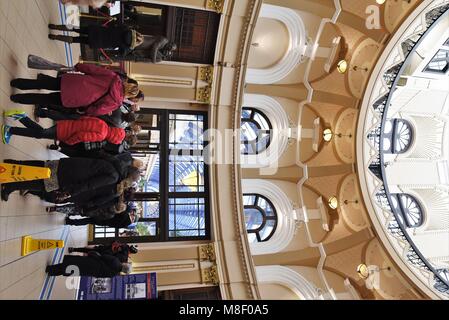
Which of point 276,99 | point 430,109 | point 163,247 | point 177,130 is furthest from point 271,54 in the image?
point 430,109

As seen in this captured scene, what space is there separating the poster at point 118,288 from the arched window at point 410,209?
10.7 m

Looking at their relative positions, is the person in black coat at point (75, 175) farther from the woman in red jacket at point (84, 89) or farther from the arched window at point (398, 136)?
the arched window at point (398, 136)

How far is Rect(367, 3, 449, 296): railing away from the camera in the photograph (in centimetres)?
866

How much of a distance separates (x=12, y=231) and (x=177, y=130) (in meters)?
5.37

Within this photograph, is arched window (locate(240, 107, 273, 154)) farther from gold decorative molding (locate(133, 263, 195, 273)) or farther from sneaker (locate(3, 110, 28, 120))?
sneaker (locate(3, 110, 28, 120))

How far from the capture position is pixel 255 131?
10.5 metres

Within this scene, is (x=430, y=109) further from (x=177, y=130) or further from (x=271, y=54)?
(x=177, y=130)

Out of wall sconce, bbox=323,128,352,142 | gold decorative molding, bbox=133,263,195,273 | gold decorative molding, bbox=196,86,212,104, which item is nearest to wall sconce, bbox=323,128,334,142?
wall sconce, bbox=323,128,352,142

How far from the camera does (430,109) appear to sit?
587 inches

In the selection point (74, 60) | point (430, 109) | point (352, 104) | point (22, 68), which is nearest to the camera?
point (22, 68)

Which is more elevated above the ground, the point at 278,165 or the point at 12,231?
the point at 278,165

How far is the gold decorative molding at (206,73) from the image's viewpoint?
30.7 feet

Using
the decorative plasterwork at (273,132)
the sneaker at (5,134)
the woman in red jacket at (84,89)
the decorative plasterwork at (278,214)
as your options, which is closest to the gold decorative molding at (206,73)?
the decorative plasterwork at (273,132)

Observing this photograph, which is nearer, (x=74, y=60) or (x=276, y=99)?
(x=74, y=60)
